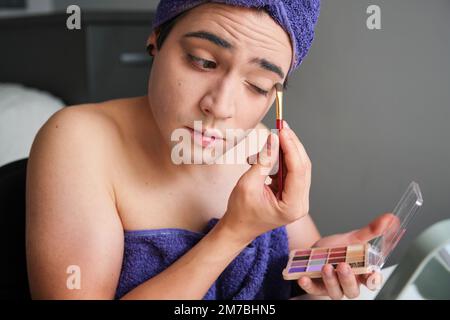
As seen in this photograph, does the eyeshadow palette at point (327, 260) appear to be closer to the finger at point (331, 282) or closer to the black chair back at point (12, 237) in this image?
the finger at point (331, 282)

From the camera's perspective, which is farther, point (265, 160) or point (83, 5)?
point (83, 5)

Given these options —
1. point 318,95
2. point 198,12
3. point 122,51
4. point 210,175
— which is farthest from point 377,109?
point 122,51

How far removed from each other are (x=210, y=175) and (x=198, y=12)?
8.8 inches

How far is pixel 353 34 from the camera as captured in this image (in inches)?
35.2

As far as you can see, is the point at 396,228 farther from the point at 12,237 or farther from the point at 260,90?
the point at 12,237

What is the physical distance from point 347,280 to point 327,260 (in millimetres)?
39

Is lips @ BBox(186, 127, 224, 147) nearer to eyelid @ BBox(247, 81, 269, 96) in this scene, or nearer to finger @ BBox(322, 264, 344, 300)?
eyelid @ BBox(247, 81, 269, 96)

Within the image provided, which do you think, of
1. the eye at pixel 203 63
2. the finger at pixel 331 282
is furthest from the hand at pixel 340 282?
the eye at pixel 203 63

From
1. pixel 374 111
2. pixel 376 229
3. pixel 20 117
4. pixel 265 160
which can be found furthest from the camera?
pixel 20 117

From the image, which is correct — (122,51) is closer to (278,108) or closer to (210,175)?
(210,175)

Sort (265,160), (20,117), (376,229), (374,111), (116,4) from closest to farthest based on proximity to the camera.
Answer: (265,160) < (376,229) < (374,111) < (20,117) < (116,4)

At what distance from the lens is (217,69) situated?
563 millimetres

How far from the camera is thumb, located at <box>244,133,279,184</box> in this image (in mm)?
539

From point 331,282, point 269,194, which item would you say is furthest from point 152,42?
point 331,282
